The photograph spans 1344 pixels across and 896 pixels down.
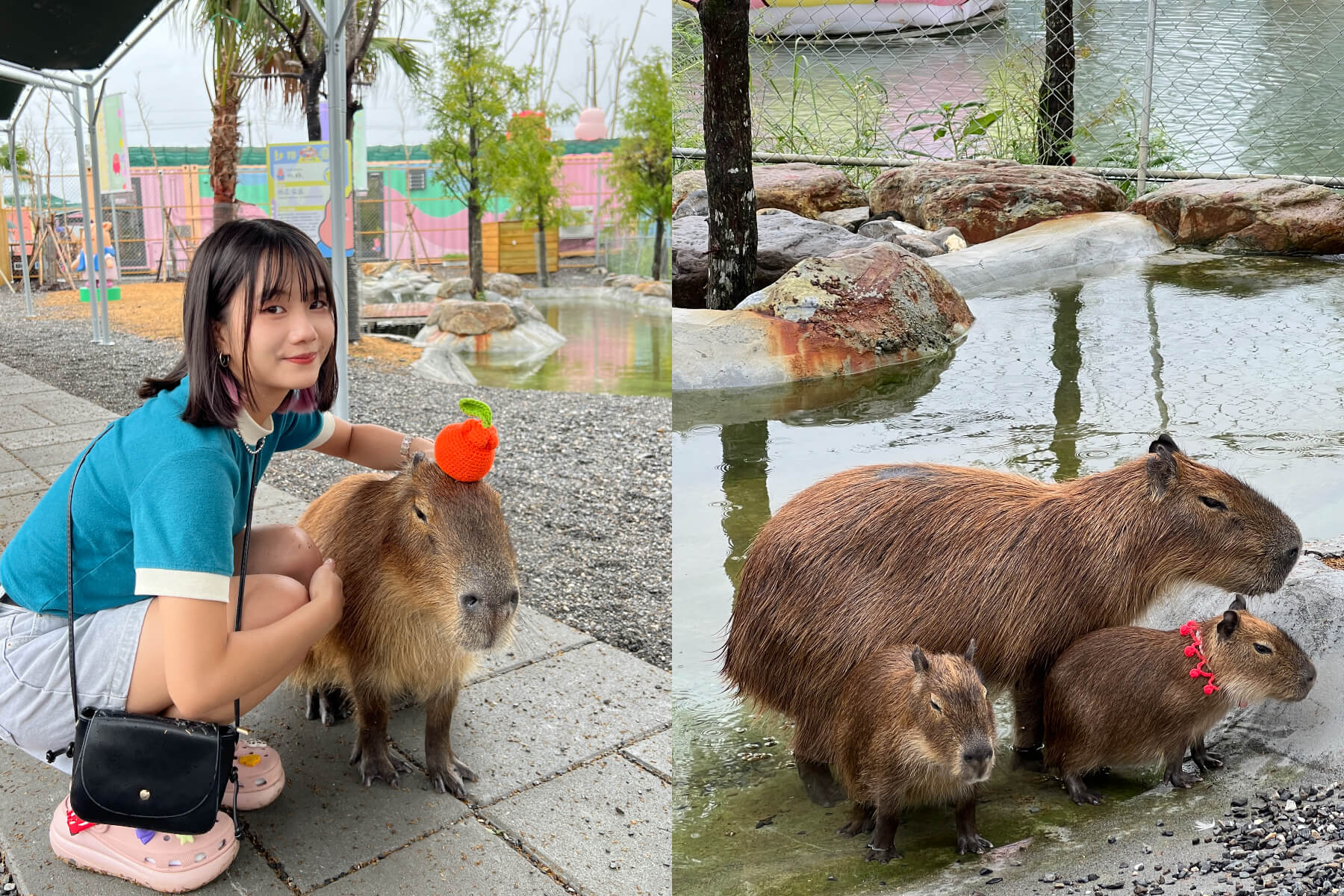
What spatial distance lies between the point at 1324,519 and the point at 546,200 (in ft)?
38.5

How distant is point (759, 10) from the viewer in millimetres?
1860

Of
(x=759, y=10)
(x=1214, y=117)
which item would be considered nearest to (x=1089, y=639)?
(x=1214, y=117)

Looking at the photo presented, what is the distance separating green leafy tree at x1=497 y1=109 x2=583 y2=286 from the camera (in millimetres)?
11914

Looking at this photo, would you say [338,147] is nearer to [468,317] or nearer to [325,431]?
[325,431]

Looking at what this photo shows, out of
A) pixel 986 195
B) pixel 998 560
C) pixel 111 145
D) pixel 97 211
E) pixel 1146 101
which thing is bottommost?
pixel 998 560

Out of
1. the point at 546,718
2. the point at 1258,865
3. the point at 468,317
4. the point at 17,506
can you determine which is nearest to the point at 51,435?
the point at 17,506

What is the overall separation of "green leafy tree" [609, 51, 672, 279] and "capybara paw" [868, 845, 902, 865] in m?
11.8

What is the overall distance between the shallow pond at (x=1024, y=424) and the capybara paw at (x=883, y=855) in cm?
3

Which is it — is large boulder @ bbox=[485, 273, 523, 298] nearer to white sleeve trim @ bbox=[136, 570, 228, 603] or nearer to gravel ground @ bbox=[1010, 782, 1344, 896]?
white sleeve trim @ bbox=[136, 570, 228, 603]

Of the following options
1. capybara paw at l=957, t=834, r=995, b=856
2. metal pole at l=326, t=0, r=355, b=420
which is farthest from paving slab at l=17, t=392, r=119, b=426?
capybara paw at l=957, t=834, r=995, b=856

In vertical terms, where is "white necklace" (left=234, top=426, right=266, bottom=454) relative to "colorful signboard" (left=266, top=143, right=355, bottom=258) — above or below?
below

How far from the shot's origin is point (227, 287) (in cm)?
146

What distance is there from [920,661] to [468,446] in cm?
75

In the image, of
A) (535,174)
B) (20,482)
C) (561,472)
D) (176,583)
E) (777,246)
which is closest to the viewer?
(176,583)
